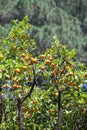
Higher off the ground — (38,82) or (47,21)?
(47,21)

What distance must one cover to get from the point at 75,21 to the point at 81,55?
3.78 m

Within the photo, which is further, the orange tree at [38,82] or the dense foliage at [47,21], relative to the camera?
the dense foliage at [47,21]

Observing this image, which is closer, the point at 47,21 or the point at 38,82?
the point at 38,82

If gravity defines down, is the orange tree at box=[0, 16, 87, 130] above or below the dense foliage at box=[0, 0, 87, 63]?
below

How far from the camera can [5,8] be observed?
3123 cm

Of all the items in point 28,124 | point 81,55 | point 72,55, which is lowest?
point 28,124

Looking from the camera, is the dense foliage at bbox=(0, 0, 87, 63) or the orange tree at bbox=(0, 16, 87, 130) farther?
the dense foliage at bbox=(0, 0, 87, 63)

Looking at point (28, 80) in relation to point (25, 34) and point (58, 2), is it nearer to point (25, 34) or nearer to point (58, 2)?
point (25, 34)

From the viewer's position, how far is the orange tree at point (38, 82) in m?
5.29

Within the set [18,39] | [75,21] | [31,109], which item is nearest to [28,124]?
[31,109]

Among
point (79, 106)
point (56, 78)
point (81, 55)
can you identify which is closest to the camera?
point (56, 78)

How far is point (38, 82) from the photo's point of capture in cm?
561

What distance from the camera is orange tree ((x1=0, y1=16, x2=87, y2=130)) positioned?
5.29 metres

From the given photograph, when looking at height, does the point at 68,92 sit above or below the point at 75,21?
below
